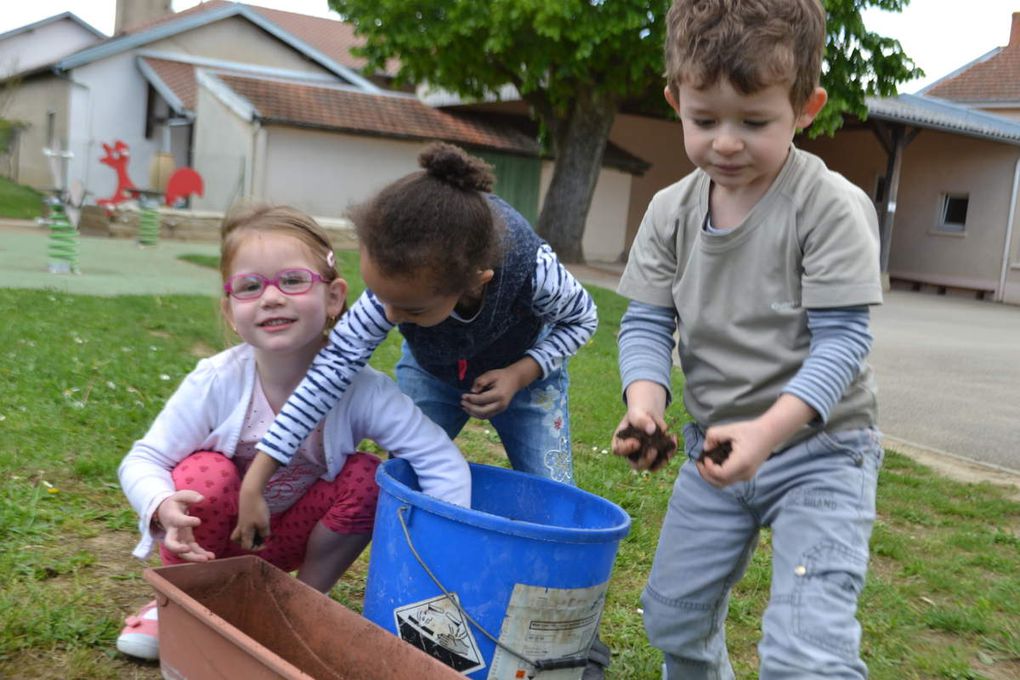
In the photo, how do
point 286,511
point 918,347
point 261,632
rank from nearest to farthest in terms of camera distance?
point 261,632
point 286,511
point 918,347

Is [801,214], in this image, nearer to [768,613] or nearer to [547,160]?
[768,613]

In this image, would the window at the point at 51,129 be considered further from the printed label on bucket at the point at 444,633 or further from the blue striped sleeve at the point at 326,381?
Answer: the printed label on bucket at the point at 444,633

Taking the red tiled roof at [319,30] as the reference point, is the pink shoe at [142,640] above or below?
below

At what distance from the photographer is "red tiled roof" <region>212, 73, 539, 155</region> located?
62.7ft

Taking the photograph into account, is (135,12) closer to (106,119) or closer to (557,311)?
(106,119)

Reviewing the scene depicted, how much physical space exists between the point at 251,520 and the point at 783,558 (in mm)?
1166

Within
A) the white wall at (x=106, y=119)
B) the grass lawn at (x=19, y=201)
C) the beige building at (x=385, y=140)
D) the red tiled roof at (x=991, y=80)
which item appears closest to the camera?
the beige building at (x=385, y=140)

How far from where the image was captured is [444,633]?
2.08m

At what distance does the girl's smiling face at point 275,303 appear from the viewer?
7.92 feet

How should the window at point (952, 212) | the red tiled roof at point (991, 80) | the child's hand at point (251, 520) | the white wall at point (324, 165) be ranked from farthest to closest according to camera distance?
the red tiled roof at point (991, 80), the window at point (952, 212), the white wall at point (324, 165), the child's hand at point (251, 520)

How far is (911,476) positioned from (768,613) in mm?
3286

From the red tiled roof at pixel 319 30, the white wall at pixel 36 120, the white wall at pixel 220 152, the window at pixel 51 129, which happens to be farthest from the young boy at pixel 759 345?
the red tiled roof at pixel 319 30

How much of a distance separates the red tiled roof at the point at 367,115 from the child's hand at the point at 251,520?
16.9 m

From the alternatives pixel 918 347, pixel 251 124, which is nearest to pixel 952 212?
pixel 918 347
